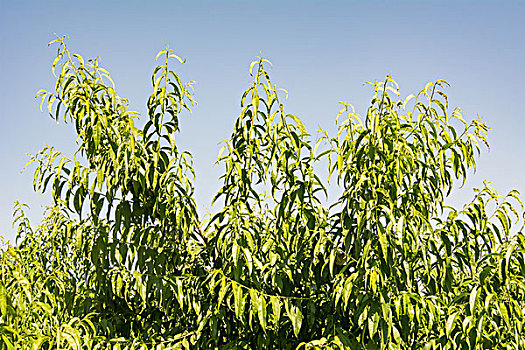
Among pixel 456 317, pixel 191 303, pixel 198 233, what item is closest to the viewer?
pixel 456 317

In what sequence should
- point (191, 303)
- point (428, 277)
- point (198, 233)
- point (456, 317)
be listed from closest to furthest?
1. point (456, 317)
2. point (428, 277)
3. point (191, 303)
4. point (198, 233)

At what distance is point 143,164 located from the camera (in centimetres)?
308

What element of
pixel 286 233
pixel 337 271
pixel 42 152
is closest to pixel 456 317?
pixel 337 271

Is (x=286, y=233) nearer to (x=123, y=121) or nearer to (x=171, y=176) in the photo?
(x=171, y=176)

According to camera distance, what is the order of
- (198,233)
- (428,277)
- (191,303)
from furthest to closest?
(198,233) < (191,303) < (428,277)

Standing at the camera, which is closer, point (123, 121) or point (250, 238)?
point (250, 238)

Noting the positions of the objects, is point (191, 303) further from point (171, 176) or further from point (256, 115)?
point (256, 115)

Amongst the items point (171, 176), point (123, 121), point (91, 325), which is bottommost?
point (91, 325)

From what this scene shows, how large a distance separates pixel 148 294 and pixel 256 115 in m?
1.01

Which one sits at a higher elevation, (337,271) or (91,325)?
(337,271)

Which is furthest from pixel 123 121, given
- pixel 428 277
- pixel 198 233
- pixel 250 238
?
pixel 428 277

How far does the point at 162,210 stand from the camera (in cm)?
302

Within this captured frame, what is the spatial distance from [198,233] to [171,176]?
Result: 0.36 meters

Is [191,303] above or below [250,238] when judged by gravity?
below
